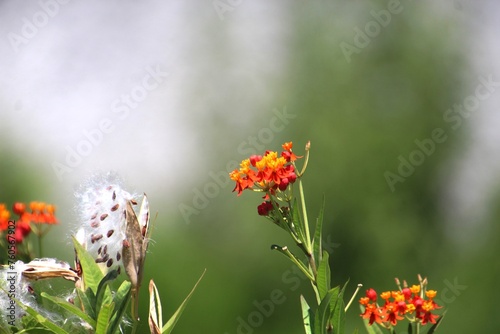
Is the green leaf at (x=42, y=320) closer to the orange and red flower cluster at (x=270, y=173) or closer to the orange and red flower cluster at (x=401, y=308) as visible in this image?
the orange and red flower cluster at (x=270, y=173)

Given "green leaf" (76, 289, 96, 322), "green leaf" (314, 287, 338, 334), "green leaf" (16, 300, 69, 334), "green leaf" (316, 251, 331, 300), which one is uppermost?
"green leaf" (316, 251, 331, 300)

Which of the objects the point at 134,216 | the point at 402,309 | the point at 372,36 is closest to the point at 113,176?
the point at 134,216

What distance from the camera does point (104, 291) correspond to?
1.06 m

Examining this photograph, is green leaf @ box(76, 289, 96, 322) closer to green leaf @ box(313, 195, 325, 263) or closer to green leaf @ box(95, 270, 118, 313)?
green leaf @ box(95, 270, 118, 313)

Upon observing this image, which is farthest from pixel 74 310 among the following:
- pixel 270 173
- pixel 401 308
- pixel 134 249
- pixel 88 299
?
pixel 401 308

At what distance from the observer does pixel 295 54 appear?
3408 millimetres

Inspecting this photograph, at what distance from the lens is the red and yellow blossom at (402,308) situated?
1.06 metres

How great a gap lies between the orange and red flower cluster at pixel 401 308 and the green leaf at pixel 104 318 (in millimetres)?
413

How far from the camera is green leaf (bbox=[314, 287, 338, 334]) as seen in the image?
1.01 m

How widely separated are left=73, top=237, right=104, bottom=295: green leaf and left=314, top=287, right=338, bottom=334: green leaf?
0.37m

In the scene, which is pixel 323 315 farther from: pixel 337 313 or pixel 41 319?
pixel 41 319

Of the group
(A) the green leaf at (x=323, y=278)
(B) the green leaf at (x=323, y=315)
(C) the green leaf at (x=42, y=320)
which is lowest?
(C) the green leaf at (x=42, y=320)

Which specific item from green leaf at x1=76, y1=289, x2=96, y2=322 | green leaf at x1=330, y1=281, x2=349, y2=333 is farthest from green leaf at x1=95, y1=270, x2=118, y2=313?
green leaf at x1=330, y1=281, x2=349, y2=333

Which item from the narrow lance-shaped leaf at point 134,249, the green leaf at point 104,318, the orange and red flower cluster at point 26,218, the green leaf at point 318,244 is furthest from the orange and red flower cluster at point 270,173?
the orange and red flower cluster at point 26,218
